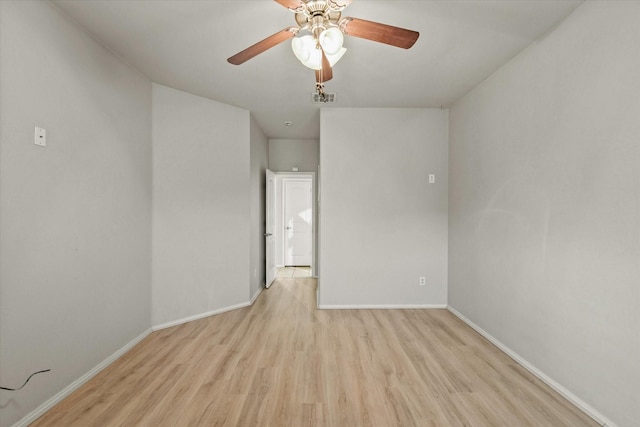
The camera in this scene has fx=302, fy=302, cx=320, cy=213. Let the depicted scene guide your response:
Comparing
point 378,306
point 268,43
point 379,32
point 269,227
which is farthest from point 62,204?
point 378,306

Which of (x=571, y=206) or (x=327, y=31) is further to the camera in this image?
(x=571, y=206)

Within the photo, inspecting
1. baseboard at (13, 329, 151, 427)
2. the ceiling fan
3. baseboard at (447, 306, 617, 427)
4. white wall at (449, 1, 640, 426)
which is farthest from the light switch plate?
baseboard at (447, 306, 617, 427)

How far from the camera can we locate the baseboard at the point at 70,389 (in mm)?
1802

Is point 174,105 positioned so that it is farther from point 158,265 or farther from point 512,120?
point 512,120

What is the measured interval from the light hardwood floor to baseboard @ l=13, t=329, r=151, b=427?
0.04 meters

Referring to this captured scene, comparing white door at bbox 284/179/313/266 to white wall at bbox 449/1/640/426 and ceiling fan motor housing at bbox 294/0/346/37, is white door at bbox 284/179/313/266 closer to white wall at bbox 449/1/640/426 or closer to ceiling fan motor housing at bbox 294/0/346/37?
white wall at bbox 449/1/640/426

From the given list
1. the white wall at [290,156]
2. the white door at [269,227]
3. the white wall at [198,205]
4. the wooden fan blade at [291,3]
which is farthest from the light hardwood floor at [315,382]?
the white wall at [290,156]

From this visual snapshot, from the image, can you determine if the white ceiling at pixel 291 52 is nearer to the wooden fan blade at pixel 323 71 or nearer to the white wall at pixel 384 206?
the white wall at pixel 384 206

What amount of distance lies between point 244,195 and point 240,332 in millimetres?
1673

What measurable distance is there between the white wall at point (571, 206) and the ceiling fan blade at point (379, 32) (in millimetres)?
1264

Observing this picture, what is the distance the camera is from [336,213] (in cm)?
392

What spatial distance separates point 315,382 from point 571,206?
2175mm

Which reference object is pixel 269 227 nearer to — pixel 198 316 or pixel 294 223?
pixel 198 316

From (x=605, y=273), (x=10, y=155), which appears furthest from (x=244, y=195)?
(x=605, y=273)
